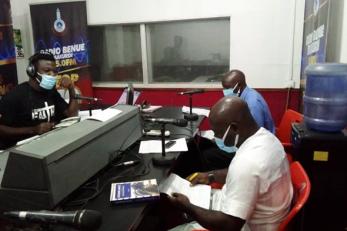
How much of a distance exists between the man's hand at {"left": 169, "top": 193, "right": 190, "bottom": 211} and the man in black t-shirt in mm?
1433

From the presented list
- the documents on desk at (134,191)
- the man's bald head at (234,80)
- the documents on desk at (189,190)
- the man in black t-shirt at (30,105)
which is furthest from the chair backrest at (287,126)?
the man in black t-shirt at (30,105)

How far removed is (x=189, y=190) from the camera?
1.67 meters

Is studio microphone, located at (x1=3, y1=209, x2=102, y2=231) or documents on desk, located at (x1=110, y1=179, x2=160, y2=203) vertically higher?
studio microphone, located at (x1=3, y1=209, x2=102, y2=231)

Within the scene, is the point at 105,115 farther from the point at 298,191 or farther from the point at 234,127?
the point at 298,191

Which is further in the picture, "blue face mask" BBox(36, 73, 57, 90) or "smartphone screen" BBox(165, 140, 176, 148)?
"blue face mask" BBox(36, 73, 57, 90)

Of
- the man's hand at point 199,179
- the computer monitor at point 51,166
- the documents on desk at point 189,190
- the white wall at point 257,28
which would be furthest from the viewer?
the white wall at point 257,28

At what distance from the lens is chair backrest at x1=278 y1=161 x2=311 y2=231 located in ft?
3.66

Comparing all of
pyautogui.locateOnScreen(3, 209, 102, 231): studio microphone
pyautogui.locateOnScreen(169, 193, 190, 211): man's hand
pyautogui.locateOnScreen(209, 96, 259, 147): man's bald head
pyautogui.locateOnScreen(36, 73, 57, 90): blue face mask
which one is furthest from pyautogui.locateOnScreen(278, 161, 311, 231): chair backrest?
pyautogui.locateOnScreen(36, 73, 57, 90): blue face mask

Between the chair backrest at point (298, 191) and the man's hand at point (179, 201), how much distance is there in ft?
1.34

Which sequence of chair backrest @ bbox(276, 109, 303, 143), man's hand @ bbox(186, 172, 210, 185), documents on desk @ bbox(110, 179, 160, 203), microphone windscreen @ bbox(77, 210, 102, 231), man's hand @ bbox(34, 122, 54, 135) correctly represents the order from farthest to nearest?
chair backrest @ bbox(276, 109, 303, 143) → man's hand @ bbox(34, 122, 54, 135) → man's hand @ bbox(186, 172, 210, 185) → documents on desk @ bbox(110, 179, 160, 203) → microphone windscreen @ bbox(77, 210, 102, 231)

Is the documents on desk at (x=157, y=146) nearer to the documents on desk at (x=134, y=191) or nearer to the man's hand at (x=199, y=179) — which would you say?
the man's hand at (x=199, y=179)

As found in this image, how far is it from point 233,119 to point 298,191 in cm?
41

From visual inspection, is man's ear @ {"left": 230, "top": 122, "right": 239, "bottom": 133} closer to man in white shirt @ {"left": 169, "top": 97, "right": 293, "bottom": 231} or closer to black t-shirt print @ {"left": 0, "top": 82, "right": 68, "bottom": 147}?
man in white shirt @ {"left": 169, "top": 97, "right": 293, "bottom": 231}

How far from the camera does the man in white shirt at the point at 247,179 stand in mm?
1155
